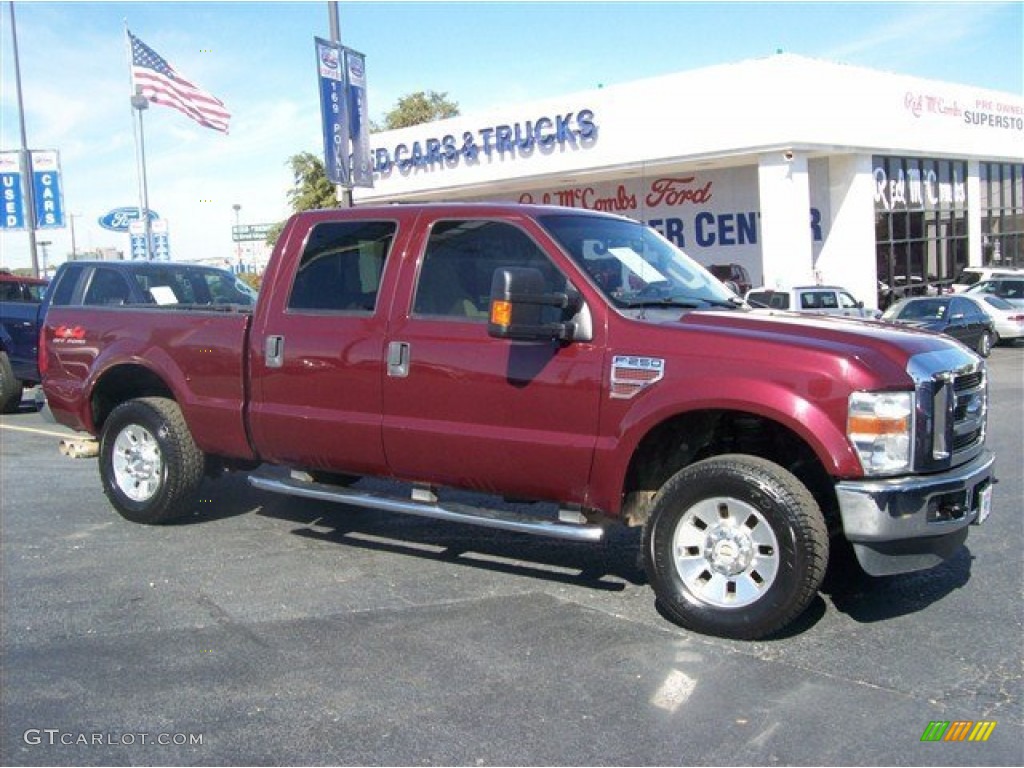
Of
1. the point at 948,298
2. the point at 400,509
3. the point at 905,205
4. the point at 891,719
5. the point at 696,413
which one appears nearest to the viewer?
the point at 891,719

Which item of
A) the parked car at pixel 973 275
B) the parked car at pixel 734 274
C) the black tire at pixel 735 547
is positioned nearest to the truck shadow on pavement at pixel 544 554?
the black tire at pixel 735 547

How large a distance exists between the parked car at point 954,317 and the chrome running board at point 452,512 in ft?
51.9

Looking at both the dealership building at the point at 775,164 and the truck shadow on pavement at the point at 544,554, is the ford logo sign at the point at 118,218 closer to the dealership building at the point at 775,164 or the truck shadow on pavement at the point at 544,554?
the dealership building at the point at 775,164

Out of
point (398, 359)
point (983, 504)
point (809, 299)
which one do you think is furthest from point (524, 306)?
point (809, 299)

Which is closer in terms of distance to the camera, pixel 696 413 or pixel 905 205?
pixel 696 413

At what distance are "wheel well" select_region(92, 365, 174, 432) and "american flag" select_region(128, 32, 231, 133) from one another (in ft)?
53.1

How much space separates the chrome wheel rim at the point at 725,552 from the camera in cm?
446

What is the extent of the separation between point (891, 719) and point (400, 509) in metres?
2.72

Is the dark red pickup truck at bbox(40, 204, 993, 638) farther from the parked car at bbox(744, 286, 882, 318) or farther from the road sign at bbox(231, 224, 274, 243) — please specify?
the road sign at bbox(231, 224, 274, 243)

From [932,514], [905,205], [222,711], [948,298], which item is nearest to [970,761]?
[932,514]

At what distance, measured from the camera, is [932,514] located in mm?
4281

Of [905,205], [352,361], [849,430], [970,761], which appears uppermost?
[905,205]

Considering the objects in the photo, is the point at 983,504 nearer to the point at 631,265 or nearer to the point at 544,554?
the point at 631,265

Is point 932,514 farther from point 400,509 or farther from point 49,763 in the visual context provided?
point 49,763
